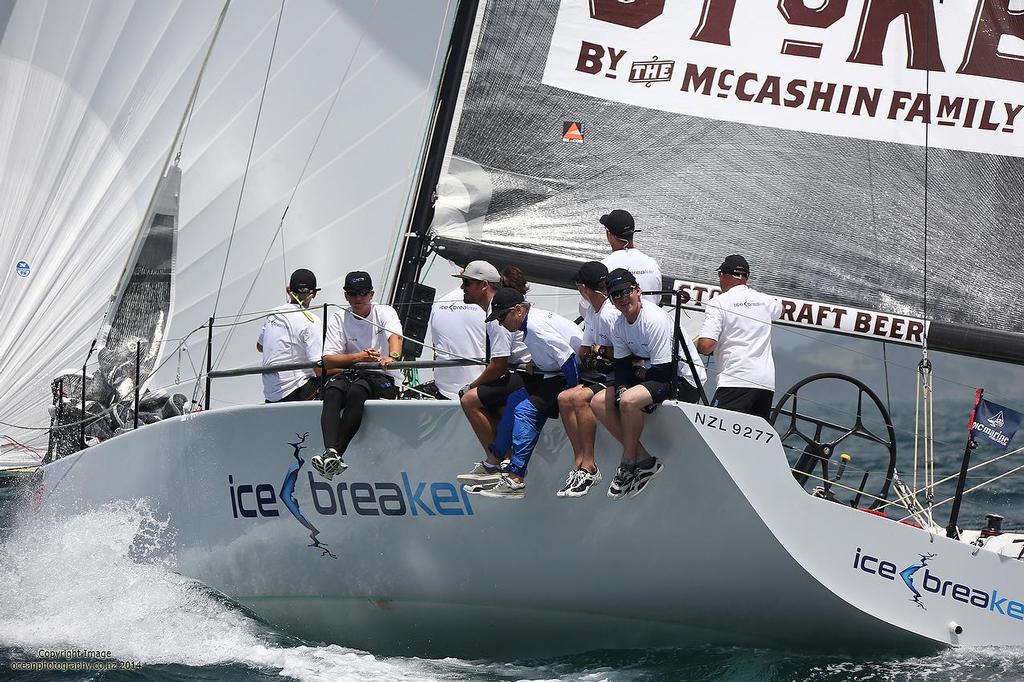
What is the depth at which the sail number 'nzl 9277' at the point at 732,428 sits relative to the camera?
5.19m

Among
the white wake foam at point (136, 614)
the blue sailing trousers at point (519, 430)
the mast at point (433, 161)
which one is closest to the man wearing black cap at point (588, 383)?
the blue sailing trousers at point (519, 430)

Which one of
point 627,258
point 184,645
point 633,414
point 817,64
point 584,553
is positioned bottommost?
point 184,645

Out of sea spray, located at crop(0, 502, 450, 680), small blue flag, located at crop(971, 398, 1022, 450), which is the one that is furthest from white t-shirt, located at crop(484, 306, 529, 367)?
small blue flag, located at crop(971, 398, 1022, 450)

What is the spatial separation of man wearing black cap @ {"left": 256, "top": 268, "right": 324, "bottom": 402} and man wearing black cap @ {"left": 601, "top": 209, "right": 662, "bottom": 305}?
61.7 inches

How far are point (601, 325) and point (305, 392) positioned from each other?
6.06 feet

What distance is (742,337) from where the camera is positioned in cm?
575

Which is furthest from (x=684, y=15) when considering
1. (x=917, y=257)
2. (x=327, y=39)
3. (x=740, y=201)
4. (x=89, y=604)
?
(x=89, y=604)

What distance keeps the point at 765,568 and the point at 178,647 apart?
113 inches

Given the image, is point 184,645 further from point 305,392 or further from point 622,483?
point 622,483

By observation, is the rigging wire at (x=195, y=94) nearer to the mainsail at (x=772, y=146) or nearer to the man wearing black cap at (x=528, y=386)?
the mainsail at (x=772, y=146)

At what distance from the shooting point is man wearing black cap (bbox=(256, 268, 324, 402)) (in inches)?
253

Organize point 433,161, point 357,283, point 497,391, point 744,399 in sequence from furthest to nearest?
1. point 433,161
2. point 357,283
3. point 744,399
4. point 497,391

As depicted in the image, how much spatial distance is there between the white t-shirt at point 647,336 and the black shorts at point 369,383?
1.25 metres

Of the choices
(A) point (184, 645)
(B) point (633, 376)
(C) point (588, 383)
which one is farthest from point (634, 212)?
(A) point (184, 645)
